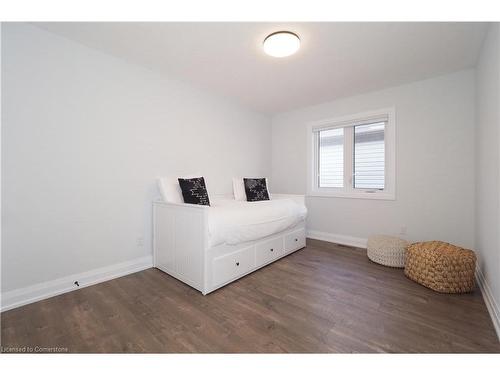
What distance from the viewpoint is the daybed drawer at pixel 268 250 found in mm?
2318

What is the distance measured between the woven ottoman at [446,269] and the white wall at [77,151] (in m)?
2.69

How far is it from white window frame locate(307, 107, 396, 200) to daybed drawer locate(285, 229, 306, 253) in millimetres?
848

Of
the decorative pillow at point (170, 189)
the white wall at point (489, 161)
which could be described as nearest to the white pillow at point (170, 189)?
the decorative pillow at point (170, 189)

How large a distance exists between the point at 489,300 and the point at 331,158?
7.68 ft

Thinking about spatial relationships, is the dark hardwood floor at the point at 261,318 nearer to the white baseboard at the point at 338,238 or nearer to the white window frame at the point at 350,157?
the white baseboard at the point at 338,238

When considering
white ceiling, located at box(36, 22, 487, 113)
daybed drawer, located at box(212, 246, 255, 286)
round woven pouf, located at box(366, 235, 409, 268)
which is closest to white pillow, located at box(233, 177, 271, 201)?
daybed drawer, located at box(212, 246, 255, 286)

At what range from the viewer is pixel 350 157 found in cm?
327

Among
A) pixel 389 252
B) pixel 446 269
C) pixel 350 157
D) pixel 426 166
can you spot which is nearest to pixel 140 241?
pixel 389 252

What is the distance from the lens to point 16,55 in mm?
1627

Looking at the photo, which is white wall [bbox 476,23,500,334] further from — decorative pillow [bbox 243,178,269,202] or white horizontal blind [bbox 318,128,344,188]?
decorative pillow [bbox 243,178,269,202]

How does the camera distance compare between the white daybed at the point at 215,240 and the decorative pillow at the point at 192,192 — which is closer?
the white daybed at the point at 215,240
